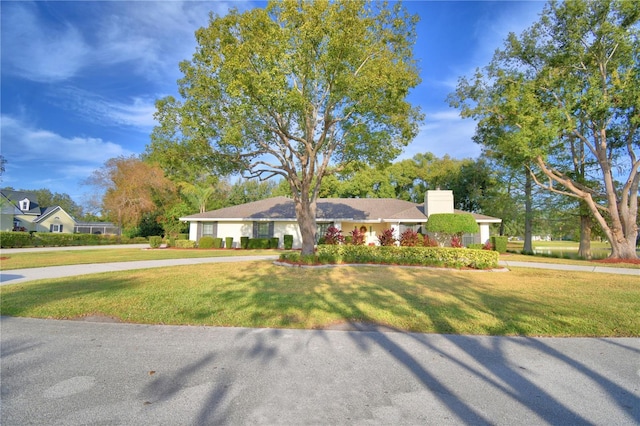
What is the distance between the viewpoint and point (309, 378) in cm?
341

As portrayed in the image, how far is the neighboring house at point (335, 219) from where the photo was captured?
76.7 feet

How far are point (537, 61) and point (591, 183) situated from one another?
9310 millimetres

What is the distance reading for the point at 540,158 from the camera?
61.2 ft

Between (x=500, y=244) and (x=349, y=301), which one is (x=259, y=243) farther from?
(x=349, y=301)

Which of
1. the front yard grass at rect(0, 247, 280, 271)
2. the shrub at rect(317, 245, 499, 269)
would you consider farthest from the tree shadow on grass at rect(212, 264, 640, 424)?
the front yard grass at rect(0, 247, 280, 271)

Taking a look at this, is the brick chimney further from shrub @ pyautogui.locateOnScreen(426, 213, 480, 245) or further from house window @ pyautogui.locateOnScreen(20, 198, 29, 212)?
house window @ pyautogui.locateOnScreen(20, 198, 29, 212)

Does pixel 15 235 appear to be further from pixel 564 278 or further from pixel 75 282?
pixel 564 278

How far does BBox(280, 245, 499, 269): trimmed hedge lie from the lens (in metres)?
13.2

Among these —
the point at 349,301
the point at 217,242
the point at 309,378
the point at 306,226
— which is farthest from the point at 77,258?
the point at 309,378

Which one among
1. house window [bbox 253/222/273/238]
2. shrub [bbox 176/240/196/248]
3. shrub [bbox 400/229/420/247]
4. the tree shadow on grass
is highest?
house window [bbox 253/222/273/238]

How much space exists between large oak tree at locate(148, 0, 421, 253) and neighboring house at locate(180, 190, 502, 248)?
962cm

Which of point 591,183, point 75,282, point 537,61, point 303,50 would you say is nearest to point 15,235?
point 75,282

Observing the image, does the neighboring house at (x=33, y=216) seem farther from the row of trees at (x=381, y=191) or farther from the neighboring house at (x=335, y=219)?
the neighboring house at (x=335, y=219)

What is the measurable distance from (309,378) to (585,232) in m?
27.2
